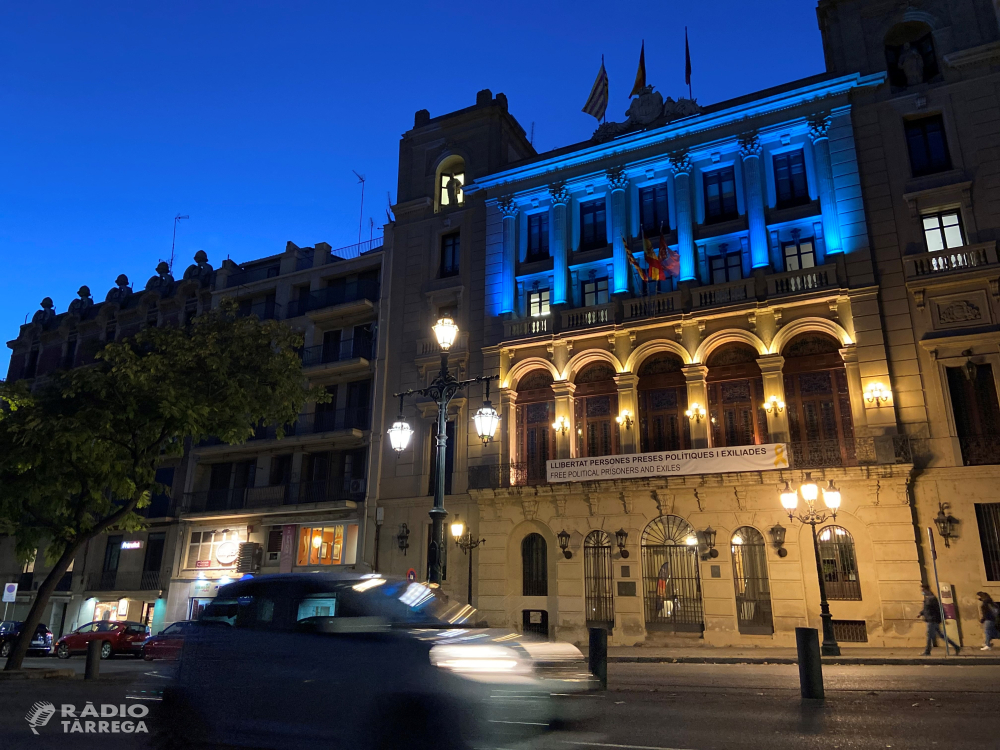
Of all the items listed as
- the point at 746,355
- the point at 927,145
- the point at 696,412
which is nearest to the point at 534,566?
the point at 696,412

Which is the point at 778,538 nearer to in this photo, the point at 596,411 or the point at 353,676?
the point at 596,411

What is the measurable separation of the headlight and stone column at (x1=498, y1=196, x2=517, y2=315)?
70.5 ft

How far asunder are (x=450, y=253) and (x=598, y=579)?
14.8 meters

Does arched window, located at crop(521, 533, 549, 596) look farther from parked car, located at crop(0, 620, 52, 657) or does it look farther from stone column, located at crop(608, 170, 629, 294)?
parked car, located at crop(0, 620, 52, 657)

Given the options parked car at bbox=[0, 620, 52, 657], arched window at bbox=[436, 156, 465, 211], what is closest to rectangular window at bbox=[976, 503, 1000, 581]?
arched window at bbox=[436, 156, 465, 211]

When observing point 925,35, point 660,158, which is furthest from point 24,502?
point 925,35

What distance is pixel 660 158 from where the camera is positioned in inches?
1029

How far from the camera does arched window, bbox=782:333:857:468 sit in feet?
69.4

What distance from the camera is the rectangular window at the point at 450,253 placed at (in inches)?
1183

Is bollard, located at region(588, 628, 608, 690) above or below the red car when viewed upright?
below

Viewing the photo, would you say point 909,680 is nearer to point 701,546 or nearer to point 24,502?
point 701,546

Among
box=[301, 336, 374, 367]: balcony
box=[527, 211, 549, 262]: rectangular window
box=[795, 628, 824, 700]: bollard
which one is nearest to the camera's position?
box=[795, 628, 824, 700]: bollard

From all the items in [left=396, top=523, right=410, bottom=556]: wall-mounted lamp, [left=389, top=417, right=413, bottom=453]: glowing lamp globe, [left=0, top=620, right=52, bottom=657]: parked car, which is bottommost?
[left=0, top=620, right=52, bottom=657]: parked car

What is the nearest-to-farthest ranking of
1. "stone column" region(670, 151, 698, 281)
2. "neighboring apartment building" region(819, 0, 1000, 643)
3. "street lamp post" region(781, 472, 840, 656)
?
"street lamp post" region(781, 472, 840, 656) < "neighboring apartment building" region(819, 0, 1000, 643) < "stone column" region(670, 151, 698, 281)
